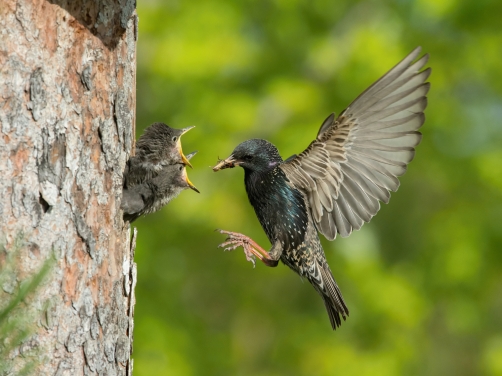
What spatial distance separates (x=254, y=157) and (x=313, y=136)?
2924 mm

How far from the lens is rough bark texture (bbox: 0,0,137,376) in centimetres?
220

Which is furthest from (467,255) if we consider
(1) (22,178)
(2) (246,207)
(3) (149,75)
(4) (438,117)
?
(1) (22,178)

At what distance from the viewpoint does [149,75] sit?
802 centimetres

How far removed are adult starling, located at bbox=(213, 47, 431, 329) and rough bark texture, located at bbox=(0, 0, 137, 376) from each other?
1242 millimetres

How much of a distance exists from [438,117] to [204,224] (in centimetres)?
284

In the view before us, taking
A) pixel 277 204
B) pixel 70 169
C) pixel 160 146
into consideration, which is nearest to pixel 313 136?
pixel 277 204

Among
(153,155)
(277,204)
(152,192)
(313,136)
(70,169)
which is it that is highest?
(313,136)

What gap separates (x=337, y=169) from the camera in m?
3.92

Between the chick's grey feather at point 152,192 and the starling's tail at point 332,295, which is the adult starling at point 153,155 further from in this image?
the starling's tail at point 332,295

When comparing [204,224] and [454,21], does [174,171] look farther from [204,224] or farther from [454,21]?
[454,21]

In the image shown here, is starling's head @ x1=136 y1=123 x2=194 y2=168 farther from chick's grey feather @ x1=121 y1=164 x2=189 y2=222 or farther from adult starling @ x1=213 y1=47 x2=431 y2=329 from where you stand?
adult starling @ x1=213 y1=47 x2=431 y2=329

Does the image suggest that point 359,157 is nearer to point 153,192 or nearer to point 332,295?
point 332,295

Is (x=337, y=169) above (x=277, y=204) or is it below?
above

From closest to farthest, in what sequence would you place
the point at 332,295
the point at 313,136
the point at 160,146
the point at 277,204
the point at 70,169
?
the point at 70,169 < the point at 160,146 < the point at 277,204 < the point at 332,295 < the point at 313,136
